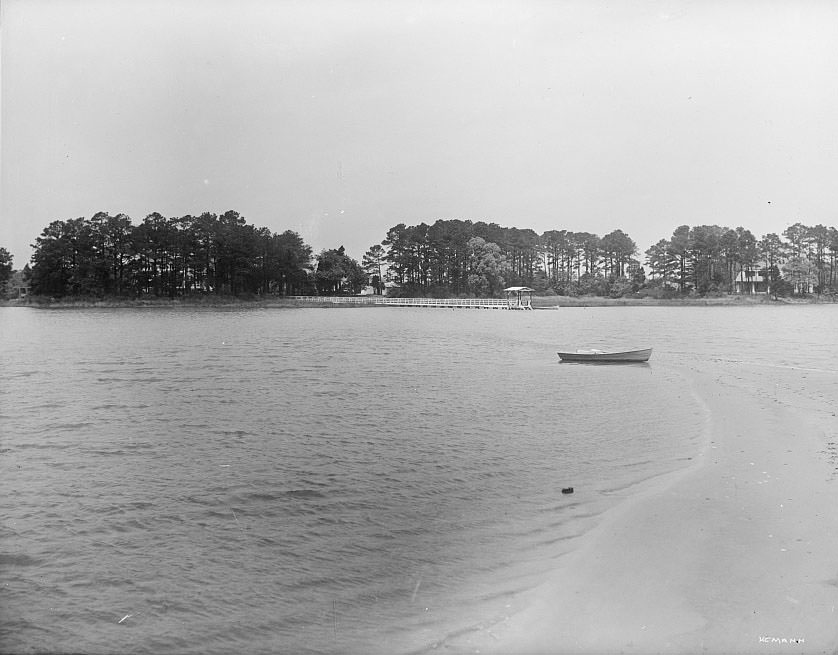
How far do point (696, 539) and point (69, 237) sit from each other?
99.3m

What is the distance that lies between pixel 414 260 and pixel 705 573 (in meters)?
112

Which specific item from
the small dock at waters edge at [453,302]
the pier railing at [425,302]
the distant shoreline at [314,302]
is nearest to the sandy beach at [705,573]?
the small dock at waters edge at [453,302]

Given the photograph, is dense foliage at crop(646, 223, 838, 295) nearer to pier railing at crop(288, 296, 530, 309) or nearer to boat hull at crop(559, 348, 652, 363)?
pier railing at crop(288, 296, 530, 309)

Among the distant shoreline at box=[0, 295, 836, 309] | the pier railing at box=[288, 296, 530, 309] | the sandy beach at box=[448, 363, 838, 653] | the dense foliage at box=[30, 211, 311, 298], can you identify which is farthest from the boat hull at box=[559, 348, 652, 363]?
the dense foliage at box=[30, 211, 311, 298]

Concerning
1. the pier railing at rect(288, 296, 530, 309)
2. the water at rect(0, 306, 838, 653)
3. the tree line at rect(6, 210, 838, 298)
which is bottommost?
the water at rect(0, 306, 838, 653)

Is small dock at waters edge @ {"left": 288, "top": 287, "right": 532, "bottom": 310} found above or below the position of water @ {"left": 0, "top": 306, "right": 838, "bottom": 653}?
above

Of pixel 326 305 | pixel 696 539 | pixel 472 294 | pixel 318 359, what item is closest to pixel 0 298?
pixel 326 305

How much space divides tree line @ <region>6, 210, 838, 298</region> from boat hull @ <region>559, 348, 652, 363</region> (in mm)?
77685

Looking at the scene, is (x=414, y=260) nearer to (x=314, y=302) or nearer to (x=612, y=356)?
(x=314, y=302)

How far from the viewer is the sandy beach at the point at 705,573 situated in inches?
199

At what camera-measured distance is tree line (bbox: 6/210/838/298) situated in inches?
3595

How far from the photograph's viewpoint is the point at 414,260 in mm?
116625

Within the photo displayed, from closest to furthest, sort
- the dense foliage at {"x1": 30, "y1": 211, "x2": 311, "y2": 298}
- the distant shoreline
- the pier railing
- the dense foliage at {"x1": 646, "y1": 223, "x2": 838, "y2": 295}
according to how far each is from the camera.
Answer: the dense foliage at {"x1": 30, "y1": 211, "x2": 311, "y2": 298}, the pier railing, the distant shoreline, the dense foliage at {"x1": 646, "y1": 223, "x2": 838, "y2": 295}

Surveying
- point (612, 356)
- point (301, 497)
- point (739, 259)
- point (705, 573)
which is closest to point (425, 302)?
point (739, 259)
